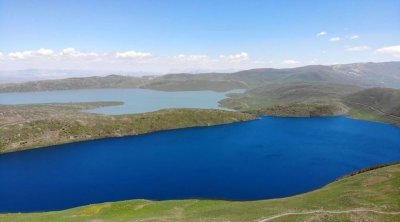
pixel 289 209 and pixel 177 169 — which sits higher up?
pixel 289 209

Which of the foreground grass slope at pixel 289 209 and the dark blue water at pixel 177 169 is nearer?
the foreground grass slope at pixel 289 209

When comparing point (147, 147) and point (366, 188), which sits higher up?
point (366, 188)

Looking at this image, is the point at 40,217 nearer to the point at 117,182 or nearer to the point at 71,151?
the point at 117,182

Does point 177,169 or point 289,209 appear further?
point 177,169

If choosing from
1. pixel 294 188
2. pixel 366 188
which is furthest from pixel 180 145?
pixel 366 188
